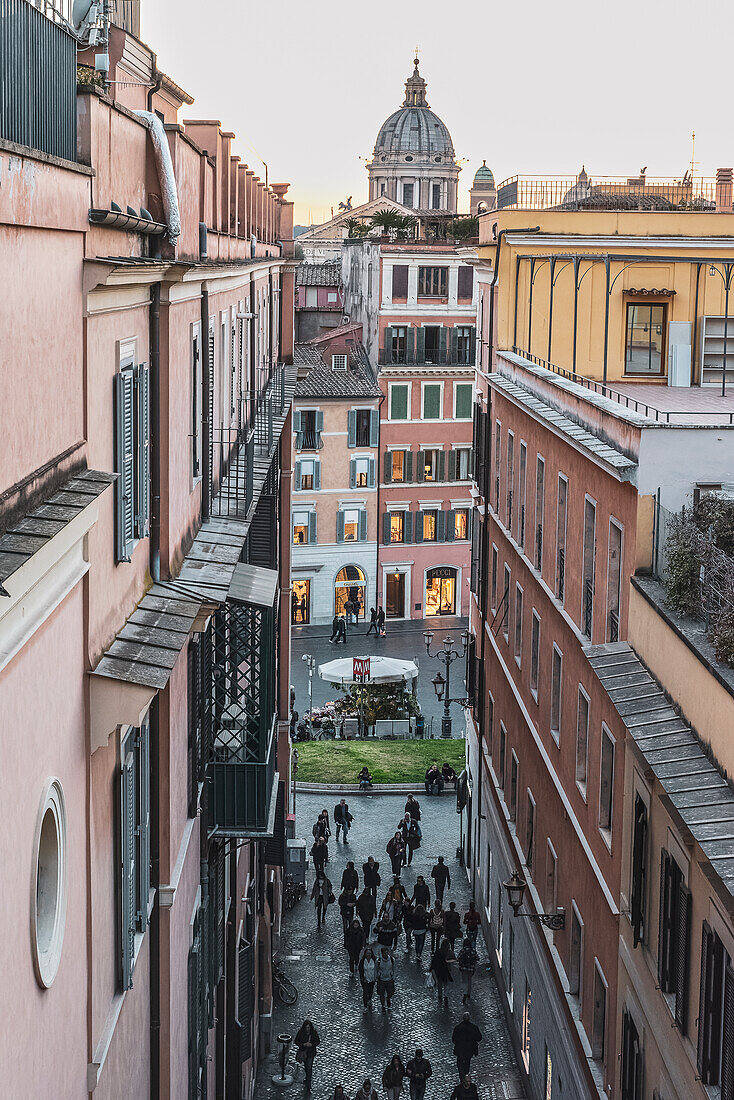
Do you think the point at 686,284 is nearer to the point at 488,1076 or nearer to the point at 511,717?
the point at 511,717

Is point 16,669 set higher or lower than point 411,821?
higher

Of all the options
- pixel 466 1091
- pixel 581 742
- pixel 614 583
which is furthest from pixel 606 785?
pixel 466 1091

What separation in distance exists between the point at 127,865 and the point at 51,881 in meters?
2.42

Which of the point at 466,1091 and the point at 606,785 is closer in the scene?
the point at 606,785

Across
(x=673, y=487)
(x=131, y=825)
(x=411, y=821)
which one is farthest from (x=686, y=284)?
(x=131, y=825)

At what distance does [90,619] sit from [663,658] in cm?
704

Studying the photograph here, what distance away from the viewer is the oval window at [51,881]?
25.8ft

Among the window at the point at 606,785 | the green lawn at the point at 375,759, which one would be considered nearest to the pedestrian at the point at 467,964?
the window at the point at 606,785

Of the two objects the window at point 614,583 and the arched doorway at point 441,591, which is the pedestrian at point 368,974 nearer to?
the window at point 614,583

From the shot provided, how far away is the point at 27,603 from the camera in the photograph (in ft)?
23.0

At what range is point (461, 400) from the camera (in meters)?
58.6

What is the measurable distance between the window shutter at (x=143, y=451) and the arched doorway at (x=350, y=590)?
152 ft

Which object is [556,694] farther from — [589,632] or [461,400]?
[461,400]

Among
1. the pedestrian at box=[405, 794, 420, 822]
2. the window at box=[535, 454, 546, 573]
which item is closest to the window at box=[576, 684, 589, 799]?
the window at box=[535, 454, 546, 573]
